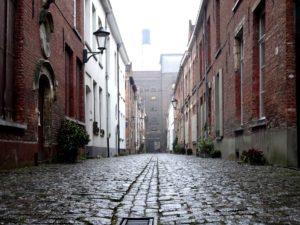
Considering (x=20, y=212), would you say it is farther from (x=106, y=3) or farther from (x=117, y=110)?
(x=117, y=110)

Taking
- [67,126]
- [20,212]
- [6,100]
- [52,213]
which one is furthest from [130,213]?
[67,126]

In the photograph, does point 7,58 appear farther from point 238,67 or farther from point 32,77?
point 238,67

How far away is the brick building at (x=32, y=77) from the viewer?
862 cm

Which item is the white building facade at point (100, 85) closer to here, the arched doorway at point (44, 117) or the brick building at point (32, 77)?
the brick building at point (32, 77)

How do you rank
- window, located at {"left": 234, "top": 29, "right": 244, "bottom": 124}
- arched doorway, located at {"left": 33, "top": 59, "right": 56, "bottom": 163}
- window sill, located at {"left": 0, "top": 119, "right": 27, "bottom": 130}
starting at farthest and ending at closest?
window, located at {"left": 234, "top": 29, "right": 244, "bottom": 124}, arched doorway, located at {"left": 33, "top": 59, "right": 56, "bottom": 163}, window sill, located at {"left": 0, "top": 119, "right": 27, "bottom": 130}

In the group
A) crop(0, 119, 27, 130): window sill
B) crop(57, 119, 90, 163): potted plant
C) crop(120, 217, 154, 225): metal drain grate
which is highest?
crop(0, 119, 27, 130): window sill

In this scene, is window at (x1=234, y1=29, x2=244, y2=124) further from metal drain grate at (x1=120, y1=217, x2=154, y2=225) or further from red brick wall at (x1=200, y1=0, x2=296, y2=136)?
metal drain grate at (x1=120, y1=217, x2=154, y2=225)

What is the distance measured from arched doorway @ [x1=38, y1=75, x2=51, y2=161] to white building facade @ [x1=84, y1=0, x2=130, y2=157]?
19.5 ft

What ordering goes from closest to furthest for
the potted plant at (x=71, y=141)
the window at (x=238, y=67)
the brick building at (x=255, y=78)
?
1. the brick building at (x=255, y=78)
2. the potted plant at (x=71, y=141)
3. the window at (x=238, y=67)

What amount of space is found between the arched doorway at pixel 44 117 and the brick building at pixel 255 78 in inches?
194

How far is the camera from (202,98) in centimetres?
2380

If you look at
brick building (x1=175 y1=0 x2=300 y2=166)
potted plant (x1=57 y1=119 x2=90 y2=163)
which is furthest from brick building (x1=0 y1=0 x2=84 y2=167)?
brick building (x1=175 y1=0 x2=300 y2=166)

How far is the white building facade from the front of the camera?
18.7 meters

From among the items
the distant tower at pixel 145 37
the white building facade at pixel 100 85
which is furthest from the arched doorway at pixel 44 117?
the distant tower at pixel 145 37
